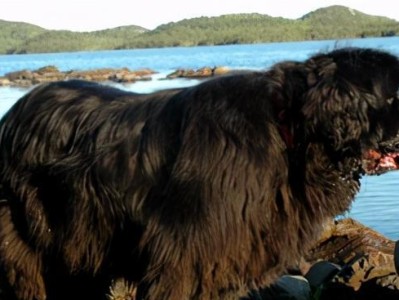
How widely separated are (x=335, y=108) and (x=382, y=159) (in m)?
0.47

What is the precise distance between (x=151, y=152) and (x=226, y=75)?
25.1 inches

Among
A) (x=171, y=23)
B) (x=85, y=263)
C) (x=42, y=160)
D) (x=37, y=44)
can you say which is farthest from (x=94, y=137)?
(x=171, y=23)

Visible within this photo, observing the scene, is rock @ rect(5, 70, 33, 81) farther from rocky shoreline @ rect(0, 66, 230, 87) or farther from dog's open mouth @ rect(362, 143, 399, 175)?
dog's open mouth @ rect(362, 143, 399, 175)

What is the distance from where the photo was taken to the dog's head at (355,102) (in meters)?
4.46

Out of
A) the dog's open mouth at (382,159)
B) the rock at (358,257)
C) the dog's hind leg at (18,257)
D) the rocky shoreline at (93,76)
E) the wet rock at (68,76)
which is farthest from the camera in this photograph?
the wet rock at (68,76)

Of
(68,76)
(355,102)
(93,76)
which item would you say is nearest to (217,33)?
(93,76)

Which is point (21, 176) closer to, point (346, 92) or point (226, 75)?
point (226, 75)

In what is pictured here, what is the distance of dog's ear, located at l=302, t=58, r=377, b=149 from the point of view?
4.45 metres

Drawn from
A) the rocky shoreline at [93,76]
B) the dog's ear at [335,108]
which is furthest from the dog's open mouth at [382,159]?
the rocky shoreline at [93,76]

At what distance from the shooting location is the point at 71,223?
506cm

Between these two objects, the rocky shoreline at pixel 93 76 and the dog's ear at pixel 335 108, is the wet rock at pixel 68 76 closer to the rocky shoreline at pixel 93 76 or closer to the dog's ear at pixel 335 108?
the rocky shoreline at pixel 93 76

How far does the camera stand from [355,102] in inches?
176

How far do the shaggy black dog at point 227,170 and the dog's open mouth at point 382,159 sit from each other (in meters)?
0.01

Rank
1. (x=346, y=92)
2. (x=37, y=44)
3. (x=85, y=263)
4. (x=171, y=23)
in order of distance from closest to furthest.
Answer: (x=346, y=92) < (x=85, y=263) < (x=37, y=44) < (x=171, y=23)
